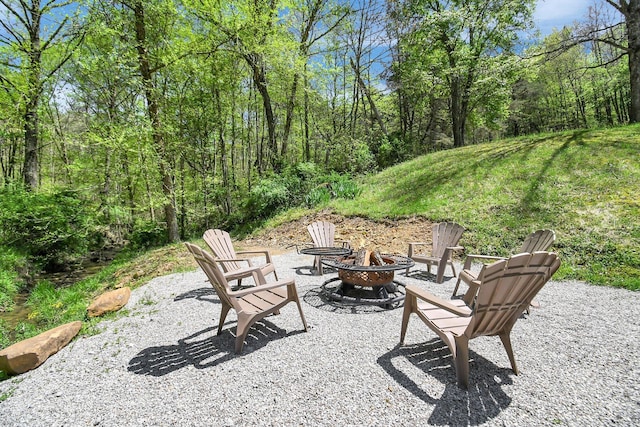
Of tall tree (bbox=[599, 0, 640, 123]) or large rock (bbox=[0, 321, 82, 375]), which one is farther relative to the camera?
tall tree (bbox=[599, 0, 640, 123])

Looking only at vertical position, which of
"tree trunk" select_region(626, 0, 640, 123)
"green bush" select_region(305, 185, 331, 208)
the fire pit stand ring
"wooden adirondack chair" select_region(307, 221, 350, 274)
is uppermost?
"tree trunk" select_region(626, 0, 640, 123)

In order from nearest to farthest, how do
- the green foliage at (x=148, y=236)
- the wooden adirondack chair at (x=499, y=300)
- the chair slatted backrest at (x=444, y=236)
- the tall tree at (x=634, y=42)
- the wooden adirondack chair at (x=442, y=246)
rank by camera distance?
the wooden adirondack chair at (x=499, y=300) < the wooden adirondack chair at (x=442, y=246) < the chair slatted backrest at (x=444, y=236) < the tall tree at (x=634, y=42) < the green foliage at (x=148, y=236)

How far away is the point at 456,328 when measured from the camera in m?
2.38

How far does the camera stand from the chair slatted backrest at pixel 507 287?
80.1 inches

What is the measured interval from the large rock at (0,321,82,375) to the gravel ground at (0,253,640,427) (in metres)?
0.10

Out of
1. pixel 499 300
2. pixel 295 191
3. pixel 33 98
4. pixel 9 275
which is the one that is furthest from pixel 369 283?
pixel 33 98

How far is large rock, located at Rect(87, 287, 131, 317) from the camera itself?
380 centimetres

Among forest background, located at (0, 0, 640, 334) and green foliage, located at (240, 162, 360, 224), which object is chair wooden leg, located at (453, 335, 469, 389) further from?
green foliage, located at (240, 162, 360, 224)

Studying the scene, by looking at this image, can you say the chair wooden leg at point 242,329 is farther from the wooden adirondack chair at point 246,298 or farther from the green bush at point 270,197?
the green bush at point 270,197

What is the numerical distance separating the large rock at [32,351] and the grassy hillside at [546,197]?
21.0ft

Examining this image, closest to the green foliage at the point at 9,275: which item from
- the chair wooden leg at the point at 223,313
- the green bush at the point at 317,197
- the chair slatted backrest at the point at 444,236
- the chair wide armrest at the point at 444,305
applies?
the chair wooden leg at the point at 223,313

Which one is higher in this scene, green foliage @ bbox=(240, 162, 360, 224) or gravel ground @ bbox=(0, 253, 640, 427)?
green foliage @ bbox=(240, 162, 360, 224)

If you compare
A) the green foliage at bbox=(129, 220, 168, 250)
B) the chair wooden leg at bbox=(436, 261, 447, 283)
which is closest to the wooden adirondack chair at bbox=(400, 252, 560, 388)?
the chair wooden leg at bbox=(436, 261, 447, 283)

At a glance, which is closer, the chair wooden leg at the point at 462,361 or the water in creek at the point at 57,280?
the chair wooden leg at the point at 462,361
